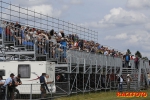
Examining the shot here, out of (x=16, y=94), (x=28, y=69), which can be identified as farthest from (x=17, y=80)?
(x=28, y=69)

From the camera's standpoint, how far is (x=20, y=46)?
29.3 metres

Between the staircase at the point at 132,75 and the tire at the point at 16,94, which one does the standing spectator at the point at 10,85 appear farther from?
the staircase at the point at 132,75

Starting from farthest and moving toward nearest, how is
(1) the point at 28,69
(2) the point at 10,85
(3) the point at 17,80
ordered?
(1) the point at 28,69 → (3) the point at 17,80 → (2) the point at 10,85

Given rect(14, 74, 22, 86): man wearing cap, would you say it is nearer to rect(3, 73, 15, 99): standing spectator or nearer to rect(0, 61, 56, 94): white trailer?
rect(3, 73, 15, 99): standing spectator

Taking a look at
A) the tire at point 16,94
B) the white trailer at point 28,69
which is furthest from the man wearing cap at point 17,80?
the white trailer at point 28,69

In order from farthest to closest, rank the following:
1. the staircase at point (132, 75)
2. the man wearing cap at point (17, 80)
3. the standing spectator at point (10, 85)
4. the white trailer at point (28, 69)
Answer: the staircase at point (132, 75) → the white trailer at point (28, 69) → the man wearing cap at point (17, 80) → the standing spectator at point (10, 85)

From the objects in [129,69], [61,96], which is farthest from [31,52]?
[129,69]

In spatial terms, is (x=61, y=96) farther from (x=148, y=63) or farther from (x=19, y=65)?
(x=148, y=63)

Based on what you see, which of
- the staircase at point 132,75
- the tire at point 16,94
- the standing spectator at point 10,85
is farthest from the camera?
the staircase at point 132,75

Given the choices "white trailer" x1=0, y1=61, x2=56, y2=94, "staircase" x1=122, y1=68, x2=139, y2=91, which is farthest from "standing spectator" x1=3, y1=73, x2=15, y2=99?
"staircase" x1=122, y1=68, x2=139, y2=91

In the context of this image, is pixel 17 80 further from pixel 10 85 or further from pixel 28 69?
pixel 28 69

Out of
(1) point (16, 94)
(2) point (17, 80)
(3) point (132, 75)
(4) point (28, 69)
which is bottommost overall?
(1) point (16, 94)

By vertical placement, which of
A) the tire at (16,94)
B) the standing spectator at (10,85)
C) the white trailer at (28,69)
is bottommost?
the tire at (16,94)

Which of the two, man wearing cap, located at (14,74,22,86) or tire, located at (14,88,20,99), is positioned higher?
man wearing cap, located at (14,74,22,86)
